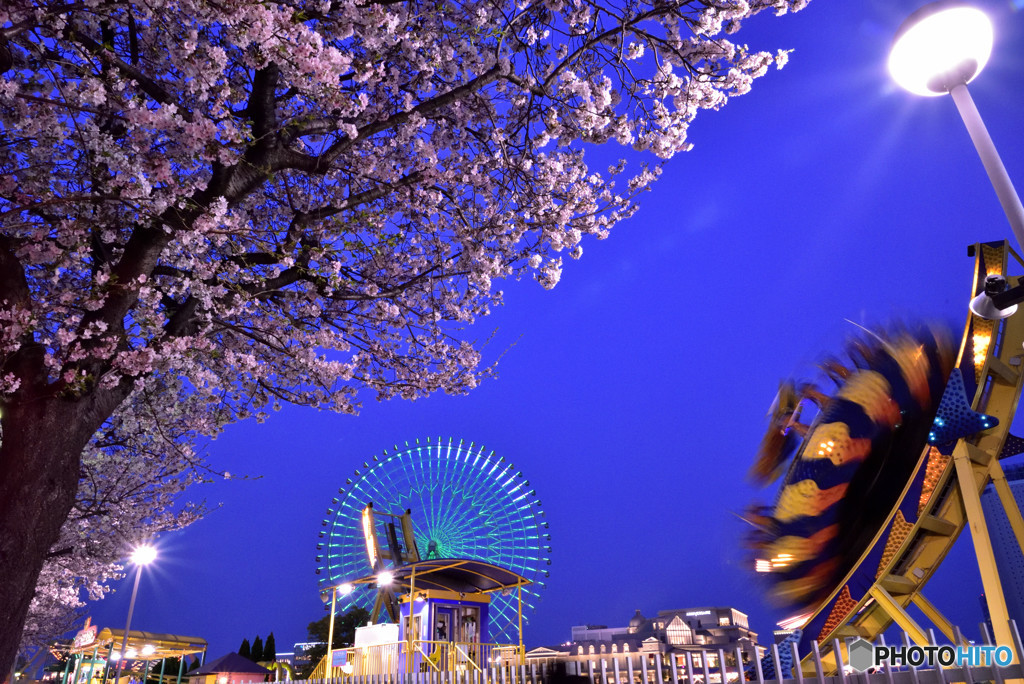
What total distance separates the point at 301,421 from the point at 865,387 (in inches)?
5610

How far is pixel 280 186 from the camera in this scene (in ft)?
25.3

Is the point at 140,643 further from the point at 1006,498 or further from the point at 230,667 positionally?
the point at 1006,498

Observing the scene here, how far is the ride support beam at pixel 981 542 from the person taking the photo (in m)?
6.50

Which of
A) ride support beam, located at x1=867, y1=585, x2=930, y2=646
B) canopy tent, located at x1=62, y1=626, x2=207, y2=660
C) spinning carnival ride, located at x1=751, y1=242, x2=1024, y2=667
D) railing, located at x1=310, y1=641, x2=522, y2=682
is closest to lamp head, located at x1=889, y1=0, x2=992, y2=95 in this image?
spinning carnival ride, located at x1=751, y1=242, x2=1024, y2=667

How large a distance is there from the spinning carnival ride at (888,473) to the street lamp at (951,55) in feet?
15.0

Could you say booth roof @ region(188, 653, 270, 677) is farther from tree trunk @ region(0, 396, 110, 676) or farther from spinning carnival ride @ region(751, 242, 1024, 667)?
tree trunk @ region(0, 396, 110, 676)

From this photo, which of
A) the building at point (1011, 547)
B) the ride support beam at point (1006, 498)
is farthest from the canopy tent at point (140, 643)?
the building at point (1011, 547)

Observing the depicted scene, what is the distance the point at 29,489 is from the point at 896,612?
8730 millimetres

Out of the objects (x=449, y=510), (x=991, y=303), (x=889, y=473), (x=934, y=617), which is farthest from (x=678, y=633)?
(x=991, y=303)

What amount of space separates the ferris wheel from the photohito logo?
16.4 metres

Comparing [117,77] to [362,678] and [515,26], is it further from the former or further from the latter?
[362,678]

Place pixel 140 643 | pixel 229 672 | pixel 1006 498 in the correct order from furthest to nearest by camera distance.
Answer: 1. pixel 229 672
2. pixel 140 643
3. pixel 1006 498

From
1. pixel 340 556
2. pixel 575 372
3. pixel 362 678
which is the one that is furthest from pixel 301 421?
pixel 362 678

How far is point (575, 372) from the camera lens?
13650 centimetres
